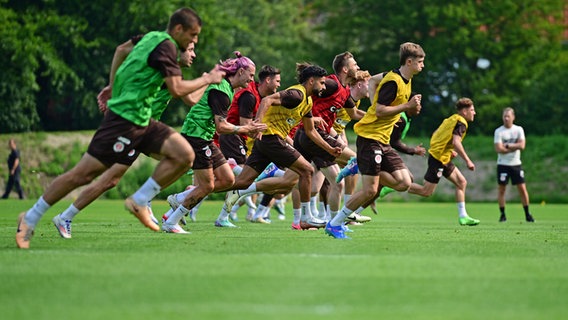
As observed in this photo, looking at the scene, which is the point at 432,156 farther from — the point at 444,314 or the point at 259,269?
the point at 444,314

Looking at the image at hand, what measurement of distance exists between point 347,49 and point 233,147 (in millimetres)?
35955

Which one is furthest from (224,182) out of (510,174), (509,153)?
(509,153)

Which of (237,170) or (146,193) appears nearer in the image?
(146,193)

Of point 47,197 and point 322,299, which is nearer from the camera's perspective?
point 322,299

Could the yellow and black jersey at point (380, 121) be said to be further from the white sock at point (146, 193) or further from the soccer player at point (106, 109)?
the white sock at point (146, 193)

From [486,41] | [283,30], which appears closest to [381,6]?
[486,41]

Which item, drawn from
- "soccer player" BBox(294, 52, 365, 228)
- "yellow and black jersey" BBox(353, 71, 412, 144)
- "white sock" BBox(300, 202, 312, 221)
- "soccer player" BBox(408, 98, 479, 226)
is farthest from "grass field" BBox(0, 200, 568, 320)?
"soccer player" BBox(408, 98, 479, 226)

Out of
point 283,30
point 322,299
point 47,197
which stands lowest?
point 283,30

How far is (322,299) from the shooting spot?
275 inches

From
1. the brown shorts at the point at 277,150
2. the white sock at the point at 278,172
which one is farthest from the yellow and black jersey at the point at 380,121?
the white sock at the point at 278,172

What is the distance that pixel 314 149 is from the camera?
15.7m

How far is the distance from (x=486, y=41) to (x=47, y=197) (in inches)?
1659

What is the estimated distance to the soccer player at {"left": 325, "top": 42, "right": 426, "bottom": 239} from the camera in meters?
12.5

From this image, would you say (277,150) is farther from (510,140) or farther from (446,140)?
(510,140)
